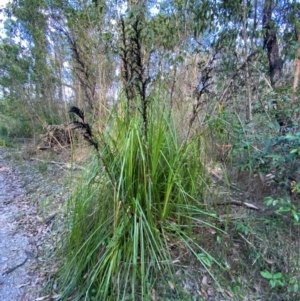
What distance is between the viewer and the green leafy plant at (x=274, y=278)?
142cm

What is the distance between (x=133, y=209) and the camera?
4.81ft

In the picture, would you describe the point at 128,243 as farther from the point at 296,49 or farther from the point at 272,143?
the point at 296,49

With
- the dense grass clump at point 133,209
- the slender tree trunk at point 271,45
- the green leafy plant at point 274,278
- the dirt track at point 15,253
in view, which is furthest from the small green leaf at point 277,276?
the slender tree trunk at point 271,45

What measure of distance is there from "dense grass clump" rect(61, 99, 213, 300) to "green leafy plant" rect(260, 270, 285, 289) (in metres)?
0.42

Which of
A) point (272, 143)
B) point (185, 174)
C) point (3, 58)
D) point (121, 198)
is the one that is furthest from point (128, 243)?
point (3, 58)

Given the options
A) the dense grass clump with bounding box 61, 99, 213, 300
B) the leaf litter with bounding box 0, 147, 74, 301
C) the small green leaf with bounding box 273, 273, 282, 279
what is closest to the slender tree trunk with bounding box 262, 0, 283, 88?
the dense grass clump with bounding box 61, 99, 213, 300

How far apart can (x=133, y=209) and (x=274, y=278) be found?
914 millimetres

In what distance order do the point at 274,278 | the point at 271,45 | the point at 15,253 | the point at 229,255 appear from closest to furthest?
the point at 274,278, the point at 229,255, the point at 15,253, the point at 271,45

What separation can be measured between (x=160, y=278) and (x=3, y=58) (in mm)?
6257

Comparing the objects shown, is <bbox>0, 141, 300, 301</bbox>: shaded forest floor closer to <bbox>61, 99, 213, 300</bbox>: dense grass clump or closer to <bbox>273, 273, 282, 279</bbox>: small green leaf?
<bbox>273, 273, 282, 279</bbox>: small green leaf

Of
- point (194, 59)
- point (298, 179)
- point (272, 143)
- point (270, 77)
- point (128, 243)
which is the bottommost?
point (128, 243)

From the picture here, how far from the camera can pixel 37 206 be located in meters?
2.85

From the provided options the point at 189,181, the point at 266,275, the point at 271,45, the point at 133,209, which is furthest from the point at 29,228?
the point at 271,45

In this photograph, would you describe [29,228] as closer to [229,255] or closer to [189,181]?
[189,181]
